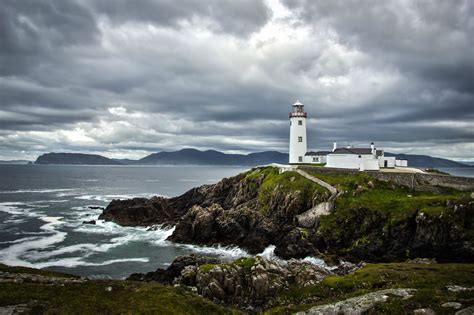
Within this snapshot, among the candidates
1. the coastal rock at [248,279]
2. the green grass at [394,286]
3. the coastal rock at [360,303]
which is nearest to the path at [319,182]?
the green grass at [394,286]

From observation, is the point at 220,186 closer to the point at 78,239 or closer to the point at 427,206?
the point at 78,239

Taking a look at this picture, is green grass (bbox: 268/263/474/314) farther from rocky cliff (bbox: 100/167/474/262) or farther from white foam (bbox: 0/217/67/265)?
white foam (bbox: 0/217/67/265)

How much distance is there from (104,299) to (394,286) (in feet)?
71.6

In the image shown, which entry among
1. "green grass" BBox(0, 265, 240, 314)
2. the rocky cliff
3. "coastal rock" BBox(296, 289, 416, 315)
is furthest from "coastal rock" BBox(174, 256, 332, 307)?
the rocky cliff

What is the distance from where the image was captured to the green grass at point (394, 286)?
23.3m

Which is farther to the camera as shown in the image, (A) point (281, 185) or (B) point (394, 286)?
(A) point (281, 185)

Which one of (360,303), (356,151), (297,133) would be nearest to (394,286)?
(360,303)

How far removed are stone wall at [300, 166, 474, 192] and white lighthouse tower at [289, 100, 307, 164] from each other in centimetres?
2647

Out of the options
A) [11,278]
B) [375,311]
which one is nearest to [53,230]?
[11,278]

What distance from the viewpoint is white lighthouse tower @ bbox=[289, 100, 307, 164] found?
8894cm

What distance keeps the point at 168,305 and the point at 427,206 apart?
39691mm

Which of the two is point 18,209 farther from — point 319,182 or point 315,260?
point 315,260

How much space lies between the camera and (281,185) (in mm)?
68188

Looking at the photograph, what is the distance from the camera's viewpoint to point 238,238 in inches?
2255
